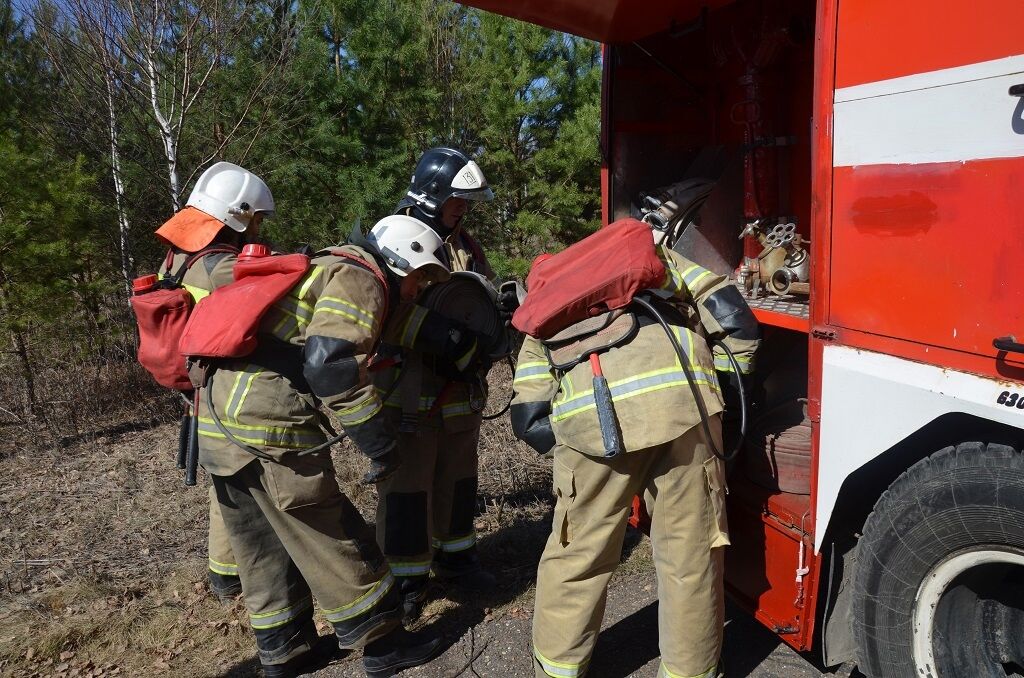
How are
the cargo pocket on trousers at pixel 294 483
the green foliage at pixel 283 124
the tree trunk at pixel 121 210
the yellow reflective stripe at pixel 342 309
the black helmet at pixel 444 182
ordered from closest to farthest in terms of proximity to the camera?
the yellow reflective stripe at pixel 342 309 → the cargo pocket on trousers at pixel 294 483 → the black helmet at pixel 444 182 → the green foliage at pixel 283 124 → the tree trunk at pixel 121 210

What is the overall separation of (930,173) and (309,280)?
2.09 metres

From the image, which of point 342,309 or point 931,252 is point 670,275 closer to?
point 931,252

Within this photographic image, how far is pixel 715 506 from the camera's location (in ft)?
8.42

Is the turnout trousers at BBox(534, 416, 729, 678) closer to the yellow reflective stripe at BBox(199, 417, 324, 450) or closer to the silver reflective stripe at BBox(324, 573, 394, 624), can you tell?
the silver reflective stripe at BBox(324, 573, 394, 624)

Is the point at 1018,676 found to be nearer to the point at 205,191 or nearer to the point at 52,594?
the point at 205,191

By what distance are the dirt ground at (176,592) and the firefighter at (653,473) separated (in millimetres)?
521

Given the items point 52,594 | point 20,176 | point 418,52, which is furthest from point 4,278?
point 418,52

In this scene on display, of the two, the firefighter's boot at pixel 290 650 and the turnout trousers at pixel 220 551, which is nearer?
the firefighter's boot at pixel 290 650

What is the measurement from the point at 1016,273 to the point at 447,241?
8.44 feet

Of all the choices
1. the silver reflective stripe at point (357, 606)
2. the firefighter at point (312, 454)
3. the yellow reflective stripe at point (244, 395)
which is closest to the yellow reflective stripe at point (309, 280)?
the firefighter at point (312, 454)

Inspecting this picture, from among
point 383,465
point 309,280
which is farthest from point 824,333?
point 309,280

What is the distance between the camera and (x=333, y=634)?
11.5ft

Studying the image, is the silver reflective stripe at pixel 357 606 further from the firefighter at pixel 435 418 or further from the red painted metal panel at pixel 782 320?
the red painted metal panel at pixel 782 320

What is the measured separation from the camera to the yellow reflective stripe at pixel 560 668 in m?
2.76
